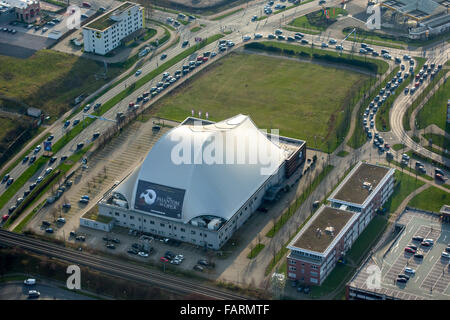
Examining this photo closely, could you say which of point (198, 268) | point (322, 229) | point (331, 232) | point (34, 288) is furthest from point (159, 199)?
point (331, 232)

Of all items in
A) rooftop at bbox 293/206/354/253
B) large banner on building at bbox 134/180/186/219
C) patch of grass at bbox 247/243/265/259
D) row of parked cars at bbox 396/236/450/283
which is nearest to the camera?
row of parked cars at bbox 396/236/450/283

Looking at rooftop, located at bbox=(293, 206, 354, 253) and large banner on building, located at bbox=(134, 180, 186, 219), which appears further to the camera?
large banner on building, located at bbox=(134, 180, 186, 219)

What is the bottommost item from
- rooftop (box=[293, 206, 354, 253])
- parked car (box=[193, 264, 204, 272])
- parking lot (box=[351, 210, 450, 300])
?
parked car (box=[193, 264, 204, 272])

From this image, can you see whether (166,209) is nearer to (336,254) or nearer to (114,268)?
(114,268)

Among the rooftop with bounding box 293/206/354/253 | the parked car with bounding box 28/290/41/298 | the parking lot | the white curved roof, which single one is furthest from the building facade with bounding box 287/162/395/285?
the parked car with bounding box 28/290/41/298

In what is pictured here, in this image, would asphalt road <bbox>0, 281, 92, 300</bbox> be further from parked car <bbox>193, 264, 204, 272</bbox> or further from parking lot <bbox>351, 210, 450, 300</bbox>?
parking lot <bbox>351, 210, 450, 300</bbox>
